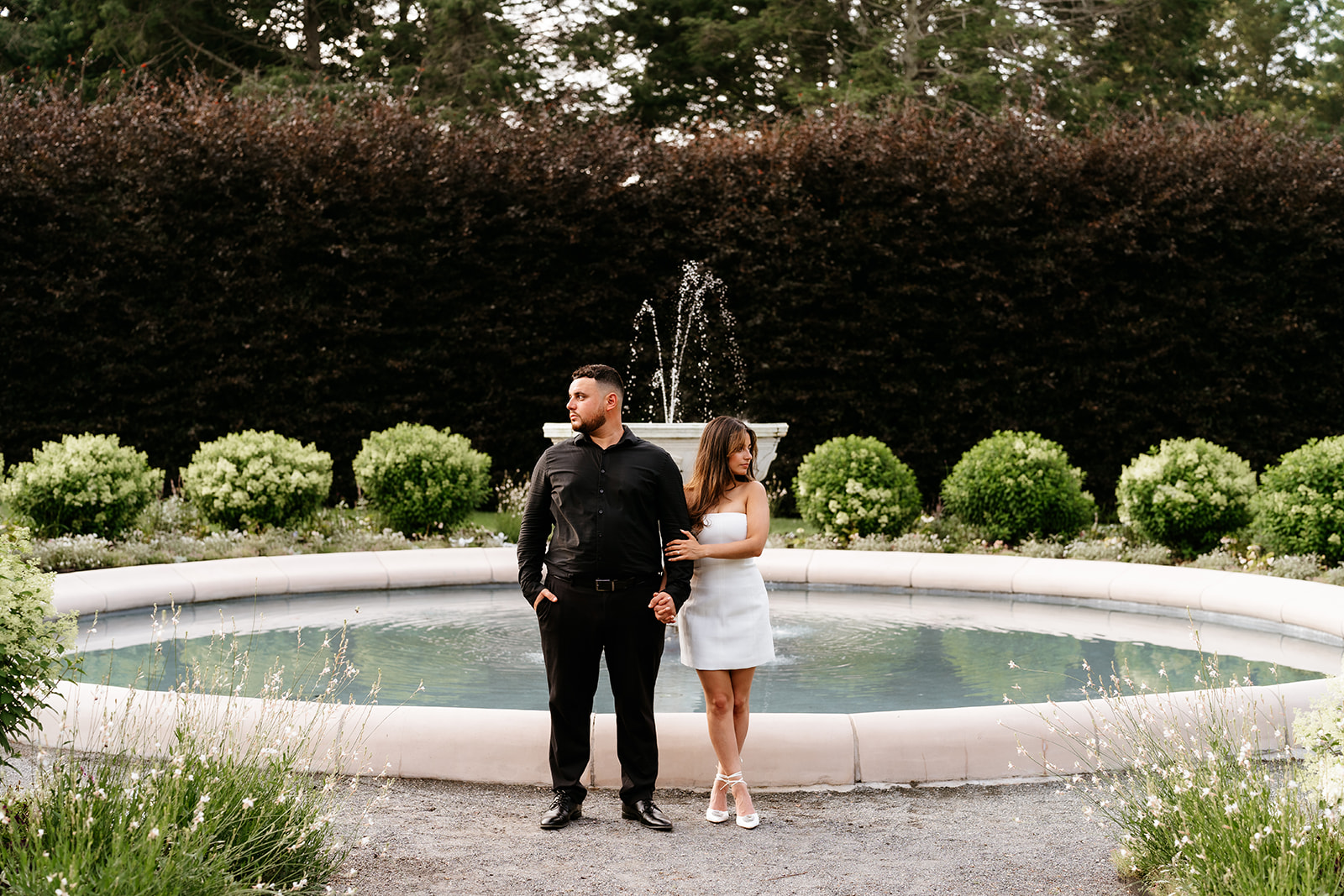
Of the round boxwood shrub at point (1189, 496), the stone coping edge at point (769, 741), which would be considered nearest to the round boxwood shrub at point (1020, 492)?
the round boxwood shrub at point (1189, 496)

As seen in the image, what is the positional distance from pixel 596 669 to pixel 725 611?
19.5 inches

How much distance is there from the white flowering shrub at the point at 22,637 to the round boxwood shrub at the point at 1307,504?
855cm

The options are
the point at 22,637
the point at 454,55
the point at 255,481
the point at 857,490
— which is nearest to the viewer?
the point at 22,637

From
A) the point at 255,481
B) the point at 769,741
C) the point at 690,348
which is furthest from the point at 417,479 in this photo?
the point at 769,741

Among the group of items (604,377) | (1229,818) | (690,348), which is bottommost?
(1229,818)

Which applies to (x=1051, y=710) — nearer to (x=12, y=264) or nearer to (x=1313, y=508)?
(x=1313, y=508)

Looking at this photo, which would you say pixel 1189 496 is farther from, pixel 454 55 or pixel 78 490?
pixel 454 55

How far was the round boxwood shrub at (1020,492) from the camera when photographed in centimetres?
1007

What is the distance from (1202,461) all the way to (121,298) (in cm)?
1053

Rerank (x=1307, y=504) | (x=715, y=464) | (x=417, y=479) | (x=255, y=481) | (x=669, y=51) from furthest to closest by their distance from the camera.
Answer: (x=669, y=51) → (x=417, y=479) → (x=255, y=481) → (x=1307, y=504) → (x=715, y=464)

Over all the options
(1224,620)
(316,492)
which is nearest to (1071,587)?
(1224,620)

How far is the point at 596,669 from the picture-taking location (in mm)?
3971

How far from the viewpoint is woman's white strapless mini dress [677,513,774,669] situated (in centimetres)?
398

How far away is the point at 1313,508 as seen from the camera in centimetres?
859
